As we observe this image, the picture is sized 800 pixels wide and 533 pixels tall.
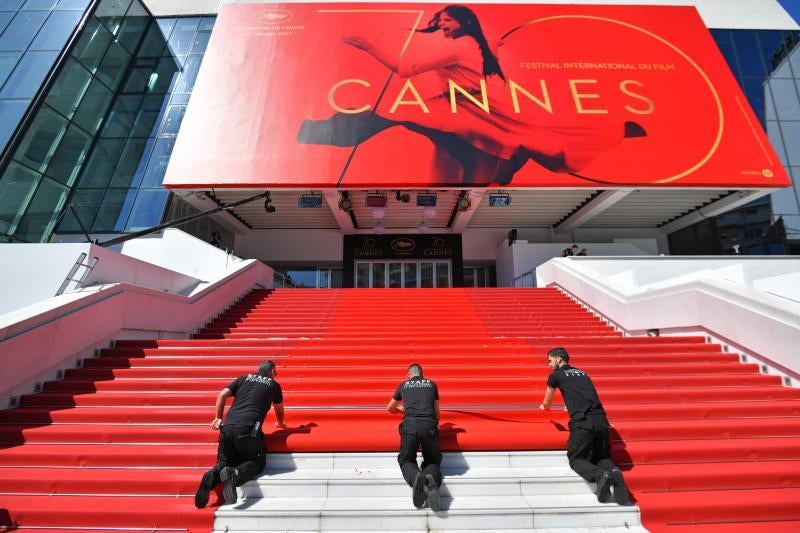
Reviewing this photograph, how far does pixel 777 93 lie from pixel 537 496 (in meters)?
24.0

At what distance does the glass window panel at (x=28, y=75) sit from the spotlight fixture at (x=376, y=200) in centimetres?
1226

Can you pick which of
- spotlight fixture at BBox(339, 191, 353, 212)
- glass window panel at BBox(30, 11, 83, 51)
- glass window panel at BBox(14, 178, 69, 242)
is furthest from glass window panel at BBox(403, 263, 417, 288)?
glass window panel at BBox(30, 11, 83, 51)

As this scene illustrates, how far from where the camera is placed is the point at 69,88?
585 inches

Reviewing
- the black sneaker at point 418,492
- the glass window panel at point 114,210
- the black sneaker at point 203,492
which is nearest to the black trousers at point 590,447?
the black sneaker at point 418,492

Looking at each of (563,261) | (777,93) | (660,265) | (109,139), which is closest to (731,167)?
(660,265)

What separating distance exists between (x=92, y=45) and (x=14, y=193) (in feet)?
25.7

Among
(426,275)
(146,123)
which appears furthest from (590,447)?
(146,123)

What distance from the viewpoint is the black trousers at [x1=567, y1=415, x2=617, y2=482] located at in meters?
3.34

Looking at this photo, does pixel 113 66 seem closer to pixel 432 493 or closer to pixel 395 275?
pixel 395 275

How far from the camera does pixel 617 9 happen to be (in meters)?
16.2

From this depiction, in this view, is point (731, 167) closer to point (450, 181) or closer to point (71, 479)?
point (450, 181)

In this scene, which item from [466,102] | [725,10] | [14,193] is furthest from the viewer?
[725,10]

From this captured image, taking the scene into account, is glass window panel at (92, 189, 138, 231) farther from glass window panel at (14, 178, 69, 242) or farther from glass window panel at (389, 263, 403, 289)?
glass window panel at (389, 263, 403, 289)

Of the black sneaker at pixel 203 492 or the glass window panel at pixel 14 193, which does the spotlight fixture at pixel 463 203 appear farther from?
the glass window panel at pixel 14 193
